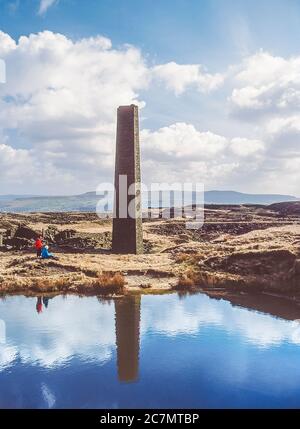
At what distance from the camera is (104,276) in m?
18.3

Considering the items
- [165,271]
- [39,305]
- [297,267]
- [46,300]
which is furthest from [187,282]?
[39,305]

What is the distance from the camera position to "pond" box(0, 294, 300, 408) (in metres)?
8.04

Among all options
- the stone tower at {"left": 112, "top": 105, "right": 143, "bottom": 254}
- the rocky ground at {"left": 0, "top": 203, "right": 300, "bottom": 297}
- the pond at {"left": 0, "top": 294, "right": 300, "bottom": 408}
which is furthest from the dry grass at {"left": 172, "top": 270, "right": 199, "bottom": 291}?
the stone tower at {"left": 112, "top": 105, "right": 143, "bottom": 254}

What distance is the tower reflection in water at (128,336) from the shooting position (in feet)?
30.1

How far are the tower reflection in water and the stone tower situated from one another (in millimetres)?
9634

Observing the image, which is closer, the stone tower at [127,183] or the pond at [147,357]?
the pond at [147,357]

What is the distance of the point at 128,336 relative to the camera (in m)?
11.4

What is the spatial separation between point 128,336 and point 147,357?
5.26ft

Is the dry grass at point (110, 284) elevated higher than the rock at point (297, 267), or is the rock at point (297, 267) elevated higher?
the rock at point (297, 267)

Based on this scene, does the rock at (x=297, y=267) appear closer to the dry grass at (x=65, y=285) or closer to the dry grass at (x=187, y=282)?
the dry grass at (x=187, y=282)

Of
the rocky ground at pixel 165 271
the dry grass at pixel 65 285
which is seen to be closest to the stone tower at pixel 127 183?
the rocky ground at pixel 165 271

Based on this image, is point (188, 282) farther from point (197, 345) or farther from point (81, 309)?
point (197, 345)

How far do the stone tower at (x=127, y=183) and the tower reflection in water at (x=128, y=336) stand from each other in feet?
31.6
